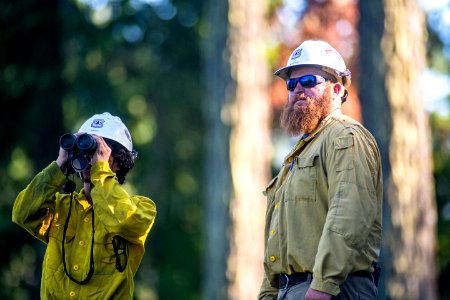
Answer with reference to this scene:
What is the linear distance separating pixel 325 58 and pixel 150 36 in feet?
76.2

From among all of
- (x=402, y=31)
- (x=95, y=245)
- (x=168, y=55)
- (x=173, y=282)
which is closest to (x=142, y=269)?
(x=173, y=282)

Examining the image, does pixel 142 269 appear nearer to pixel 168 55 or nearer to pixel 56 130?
pixel 168 55

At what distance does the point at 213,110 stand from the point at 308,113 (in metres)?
8.59

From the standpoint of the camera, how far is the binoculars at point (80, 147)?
6.61 m

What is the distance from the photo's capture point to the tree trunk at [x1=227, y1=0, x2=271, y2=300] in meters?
14.2

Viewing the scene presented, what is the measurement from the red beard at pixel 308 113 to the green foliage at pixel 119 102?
1273 cm

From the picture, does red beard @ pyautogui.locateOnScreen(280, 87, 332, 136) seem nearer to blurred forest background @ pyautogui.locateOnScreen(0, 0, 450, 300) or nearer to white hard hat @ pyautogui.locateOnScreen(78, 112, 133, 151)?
white hard hat @ pyautogui.locateOnScreen(78, 112, 133, 151)

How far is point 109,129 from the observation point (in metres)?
6.85

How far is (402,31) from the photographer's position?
11148mm

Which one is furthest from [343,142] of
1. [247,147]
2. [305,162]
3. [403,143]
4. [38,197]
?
[247,147]

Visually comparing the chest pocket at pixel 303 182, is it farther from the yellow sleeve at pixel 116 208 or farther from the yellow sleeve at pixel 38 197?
the yellow sleeve at pixel 38 197

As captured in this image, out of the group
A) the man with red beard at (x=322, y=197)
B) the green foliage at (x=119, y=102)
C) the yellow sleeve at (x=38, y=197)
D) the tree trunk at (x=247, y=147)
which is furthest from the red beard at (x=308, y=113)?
the green foliage at (x=119, y=102)

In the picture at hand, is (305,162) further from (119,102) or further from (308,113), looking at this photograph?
(119,102)

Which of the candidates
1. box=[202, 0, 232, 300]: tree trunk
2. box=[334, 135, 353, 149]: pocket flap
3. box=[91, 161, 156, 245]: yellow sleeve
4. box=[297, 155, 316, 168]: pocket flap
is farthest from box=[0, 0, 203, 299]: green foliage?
box=[334, 135, 353, 149]: pocket flap
